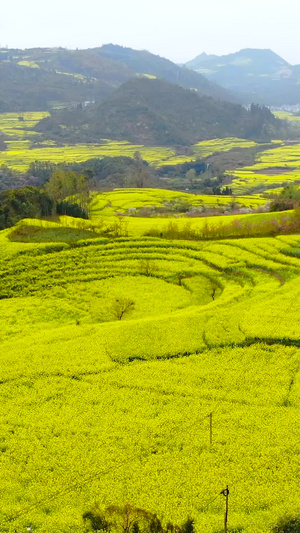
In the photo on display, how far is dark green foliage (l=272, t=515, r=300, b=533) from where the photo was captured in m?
17.6

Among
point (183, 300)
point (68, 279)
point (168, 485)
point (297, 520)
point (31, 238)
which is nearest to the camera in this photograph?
point (297, 520)

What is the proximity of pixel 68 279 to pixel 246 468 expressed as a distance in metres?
30.7

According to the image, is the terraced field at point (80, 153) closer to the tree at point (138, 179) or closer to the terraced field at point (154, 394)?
the tree at point (138, 179)

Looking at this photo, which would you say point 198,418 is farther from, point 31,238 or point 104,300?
point 31,238

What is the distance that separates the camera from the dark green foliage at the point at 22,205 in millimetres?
63969

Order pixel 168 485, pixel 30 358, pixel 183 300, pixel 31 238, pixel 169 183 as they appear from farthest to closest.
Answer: pixel 169 183
pixel 31 238
pixel 183 300
pixel 30 358
pixel 168 485

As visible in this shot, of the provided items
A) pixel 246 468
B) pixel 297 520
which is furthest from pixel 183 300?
pixel 297 520

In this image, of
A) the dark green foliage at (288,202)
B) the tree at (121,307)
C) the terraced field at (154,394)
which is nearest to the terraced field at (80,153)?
the dark green foliage at (288,202)

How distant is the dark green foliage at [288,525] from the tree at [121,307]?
23.0m

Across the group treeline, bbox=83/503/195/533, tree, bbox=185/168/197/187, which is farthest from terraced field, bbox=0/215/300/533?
tree, bbox=185/168/197/187

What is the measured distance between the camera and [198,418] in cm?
2389

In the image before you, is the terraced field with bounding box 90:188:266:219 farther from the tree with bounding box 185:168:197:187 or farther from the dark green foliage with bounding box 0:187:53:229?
the tree with bounding box 185:168:197:187

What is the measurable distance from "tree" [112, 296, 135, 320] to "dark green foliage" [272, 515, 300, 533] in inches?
906

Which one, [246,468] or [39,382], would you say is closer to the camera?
[246,468]
